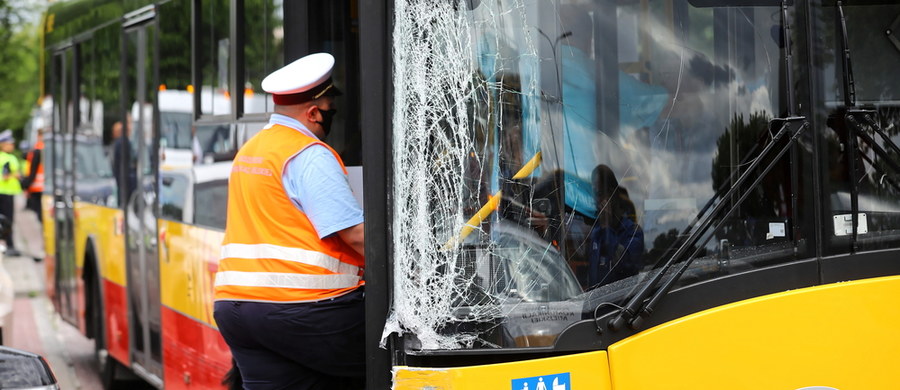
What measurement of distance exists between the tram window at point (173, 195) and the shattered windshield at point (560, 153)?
3.07 meters

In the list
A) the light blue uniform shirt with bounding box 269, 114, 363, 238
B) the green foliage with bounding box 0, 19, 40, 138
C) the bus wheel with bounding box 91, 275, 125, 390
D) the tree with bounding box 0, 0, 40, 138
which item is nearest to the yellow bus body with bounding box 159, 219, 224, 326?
the light blue uniform shirt with bounding box 269, 114, 363, 238

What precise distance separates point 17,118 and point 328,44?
3434cm

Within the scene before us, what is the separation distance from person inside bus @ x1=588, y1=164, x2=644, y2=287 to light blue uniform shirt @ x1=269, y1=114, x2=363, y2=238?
0.78 meters

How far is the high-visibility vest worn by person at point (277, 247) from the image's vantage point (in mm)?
3572

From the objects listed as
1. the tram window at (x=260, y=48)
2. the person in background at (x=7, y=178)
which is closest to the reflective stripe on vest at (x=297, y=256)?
the tram window at (x=260, y=48)

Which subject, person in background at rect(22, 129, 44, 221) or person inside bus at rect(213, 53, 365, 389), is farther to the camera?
person in background at rect(22, 129, 44, 221)

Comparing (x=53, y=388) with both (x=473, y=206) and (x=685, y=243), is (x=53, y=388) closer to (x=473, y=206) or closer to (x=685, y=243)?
(x=473, y=206)

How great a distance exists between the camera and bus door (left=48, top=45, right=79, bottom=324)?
913 centimetres

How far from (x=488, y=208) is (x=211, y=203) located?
2683 mm

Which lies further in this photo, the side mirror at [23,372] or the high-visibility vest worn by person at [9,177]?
the high-visibility vest worn by person at [9,177]

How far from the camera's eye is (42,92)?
1052cm

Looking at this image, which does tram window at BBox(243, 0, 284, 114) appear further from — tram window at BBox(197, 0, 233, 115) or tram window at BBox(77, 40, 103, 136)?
tram window at BBox(77, 40, 103, 136)

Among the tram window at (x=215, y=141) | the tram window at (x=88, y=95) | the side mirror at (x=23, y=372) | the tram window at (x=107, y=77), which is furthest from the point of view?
the tram window at (x=88, y=95)

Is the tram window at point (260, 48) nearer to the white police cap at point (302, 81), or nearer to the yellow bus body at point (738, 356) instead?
the white police cap at point (302, 81)
